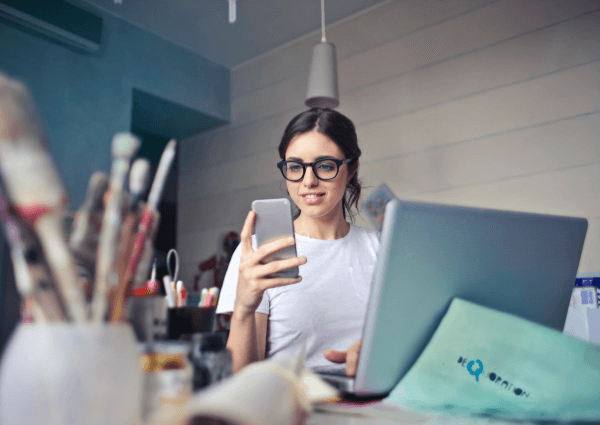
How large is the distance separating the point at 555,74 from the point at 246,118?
7.76 ft

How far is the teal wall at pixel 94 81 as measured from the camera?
9.10ft

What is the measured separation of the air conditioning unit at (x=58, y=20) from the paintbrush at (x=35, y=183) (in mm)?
2856

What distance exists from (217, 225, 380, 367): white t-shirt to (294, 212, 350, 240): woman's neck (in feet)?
0.17

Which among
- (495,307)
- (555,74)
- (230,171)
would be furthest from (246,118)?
(495,307)

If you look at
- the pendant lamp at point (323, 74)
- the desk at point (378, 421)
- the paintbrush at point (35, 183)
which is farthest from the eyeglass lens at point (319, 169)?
the pendant lamp at point (323, 74)

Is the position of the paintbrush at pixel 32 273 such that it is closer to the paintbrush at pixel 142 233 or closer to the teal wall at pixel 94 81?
the paintbrush at pixel 142 233

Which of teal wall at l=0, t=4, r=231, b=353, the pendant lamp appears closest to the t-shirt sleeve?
the pendant lamp

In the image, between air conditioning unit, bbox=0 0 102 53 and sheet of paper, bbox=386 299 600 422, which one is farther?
air conditioning unit, bbox=0 0 102 53

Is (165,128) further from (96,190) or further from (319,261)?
(96,190)

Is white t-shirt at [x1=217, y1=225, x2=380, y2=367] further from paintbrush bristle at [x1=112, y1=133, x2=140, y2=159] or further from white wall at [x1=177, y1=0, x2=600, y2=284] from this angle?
white wall at [x1=177, y1=0, x2=600, y2=284]

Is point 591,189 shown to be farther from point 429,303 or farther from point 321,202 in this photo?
point 429,303

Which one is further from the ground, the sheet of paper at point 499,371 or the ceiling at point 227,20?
the ceiling at point 227,20

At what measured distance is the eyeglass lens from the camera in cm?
137

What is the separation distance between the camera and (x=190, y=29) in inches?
134
